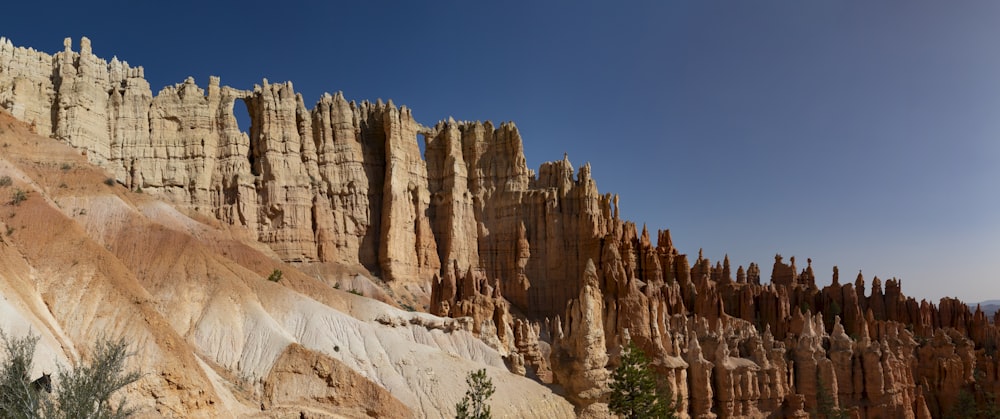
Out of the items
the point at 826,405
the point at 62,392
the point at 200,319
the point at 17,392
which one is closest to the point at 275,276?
the point at 200,319

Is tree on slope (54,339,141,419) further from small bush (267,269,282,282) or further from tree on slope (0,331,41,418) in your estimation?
small bush (267,269,282,282)

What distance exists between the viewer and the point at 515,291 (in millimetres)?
81688

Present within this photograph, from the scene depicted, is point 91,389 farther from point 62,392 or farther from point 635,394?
point 635,394

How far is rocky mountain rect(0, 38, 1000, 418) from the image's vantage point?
115 feet

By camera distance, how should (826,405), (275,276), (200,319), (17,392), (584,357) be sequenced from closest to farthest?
1. (17,392)
2. (584,357)
3. (200,319)
4. (826,405)
5. (275,276)

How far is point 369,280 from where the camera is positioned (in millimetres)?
70750

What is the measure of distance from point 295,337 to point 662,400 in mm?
20319

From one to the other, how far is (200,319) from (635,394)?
23.2m

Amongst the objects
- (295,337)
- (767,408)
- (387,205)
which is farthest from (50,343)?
Result: (387,205)

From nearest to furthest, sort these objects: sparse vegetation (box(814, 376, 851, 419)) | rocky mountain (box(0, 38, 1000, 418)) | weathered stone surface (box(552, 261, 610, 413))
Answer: rocky mountain (box(0, 38, 1000, 418)) < weathered stone surface (box(552, 261, 610, 413)) < sparse vegetation (box(814, 376, 851, 419))

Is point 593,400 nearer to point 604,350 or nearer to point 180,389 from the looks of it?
point 604,350

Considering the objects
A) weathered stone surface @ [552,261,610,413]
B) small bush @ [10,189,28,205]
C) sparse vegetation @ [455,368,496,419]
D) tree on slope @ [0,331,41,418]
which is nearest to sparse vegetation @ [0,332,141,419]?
tree on slope @ [0,331,41,418]

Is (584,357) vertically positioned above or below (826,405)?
above

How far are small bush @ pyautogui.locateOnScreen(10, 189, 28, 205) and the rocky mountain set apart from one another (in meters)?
0.56
